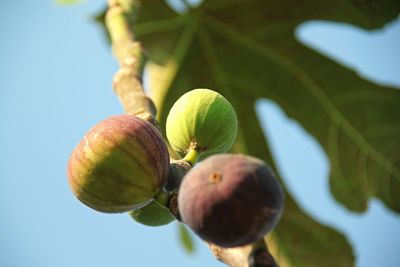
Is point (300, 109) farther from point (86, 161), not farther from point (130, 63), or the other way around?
point (86, 161)

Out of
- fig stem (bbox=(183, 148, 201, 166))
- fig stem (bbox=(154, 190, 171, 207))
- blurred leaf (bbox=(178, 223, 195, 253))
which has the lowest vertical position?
blurred leaf (bbox=(178, 223, 195, 253))

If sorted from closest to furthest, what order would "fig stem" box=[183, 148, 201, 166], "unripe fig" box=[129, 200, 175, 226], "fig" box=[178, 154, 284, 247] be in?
"fig" box=[178, 154, 284, 247]
"fig stem" box=[183, 148, 201, 166]
"unripe fig" box=[129, 200, 175, 226]

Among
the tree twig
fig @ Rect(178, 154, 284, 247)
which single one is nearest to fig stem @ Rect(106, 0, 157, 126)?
the tree twig

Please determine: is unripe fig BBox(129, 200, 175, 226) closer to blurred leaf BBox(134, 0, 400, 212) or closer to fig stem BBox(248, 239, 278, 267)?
fig stem BBox(248, 239, 278, 267)

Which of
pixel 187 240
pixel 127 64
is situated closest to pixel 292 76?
pixel 187 240

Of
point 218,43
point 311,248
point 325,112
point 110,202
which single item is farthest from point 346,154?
point 110,202

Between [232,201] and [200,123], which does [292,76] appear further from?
[232,201]
